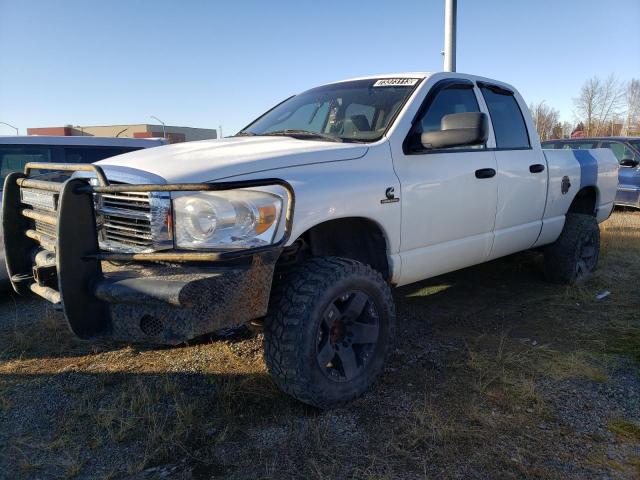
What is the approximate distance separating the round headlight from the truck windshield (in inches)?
45.5

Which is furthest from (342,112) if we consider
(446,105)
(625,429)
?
(625,429)

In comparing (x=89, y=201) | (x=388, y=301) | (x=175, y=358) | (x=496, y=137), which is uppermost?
(x=496, y=137)

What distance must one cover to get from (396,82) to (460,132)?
2.65ft

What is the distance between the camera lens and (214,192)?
238 centimetres

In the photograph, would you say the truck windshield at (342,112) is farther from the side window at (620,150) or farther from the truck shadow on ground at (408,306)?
the side window at (620,150)

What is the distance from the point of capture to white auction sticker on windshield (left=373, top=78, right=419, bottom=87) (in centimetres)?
357

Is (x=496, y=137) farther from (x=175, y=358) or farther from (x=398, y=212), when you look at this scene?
(x=175, y=358)

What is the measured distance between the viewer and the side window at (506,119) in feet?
13.6

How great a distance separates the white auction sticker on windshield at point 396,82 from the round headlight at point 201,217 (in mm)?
1897

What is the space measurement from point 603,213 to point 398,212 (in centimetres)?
369

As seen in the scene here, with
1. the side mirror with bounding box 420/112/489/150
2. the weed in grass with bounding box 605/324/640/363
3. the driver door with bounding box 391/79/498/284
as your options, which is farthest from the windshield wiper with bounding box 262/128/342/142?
the weed in grass with bounding box 605/324/640/363

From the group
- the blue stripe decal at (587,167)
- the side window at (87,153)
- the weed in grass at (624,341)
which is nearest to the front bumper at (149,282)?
the weed in grass at (624,341)

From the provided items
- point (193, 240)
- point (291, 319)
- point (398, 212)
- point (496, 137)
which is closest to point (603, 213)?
point (496, 137)

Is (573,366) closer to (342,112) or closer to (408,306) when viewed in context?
(408,306)
